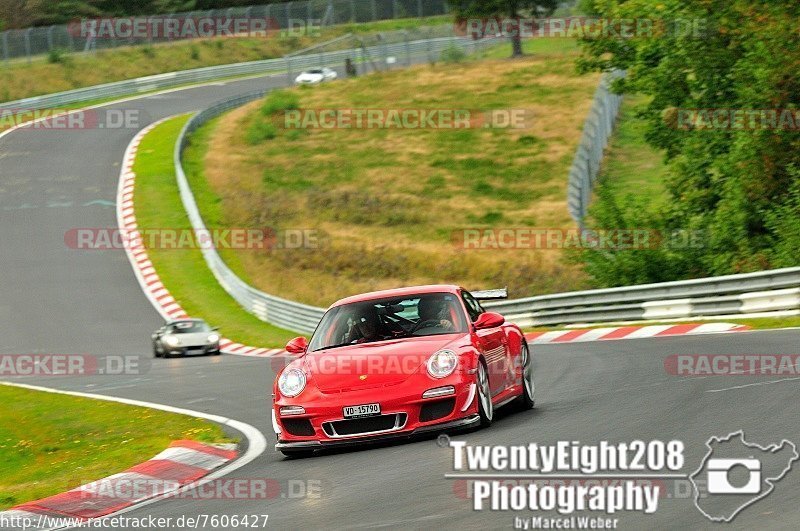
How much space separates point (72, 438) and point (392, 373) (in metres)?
6.85

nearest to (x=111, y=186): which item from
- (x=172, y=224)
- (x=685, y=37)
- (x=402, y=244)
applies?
(x=172, y=224)

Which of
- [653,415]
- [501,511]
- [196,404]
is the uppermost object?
[501,511]

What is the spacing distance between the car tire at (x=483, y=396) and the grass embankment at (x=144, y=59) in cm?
6234

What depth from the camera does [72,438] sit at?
16.1m

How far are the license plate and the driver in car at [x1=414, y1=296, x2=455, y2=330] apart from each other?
4.70 ft

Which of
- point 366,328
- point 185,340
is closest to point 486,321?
point 366,328

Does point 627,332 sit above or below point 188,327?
above

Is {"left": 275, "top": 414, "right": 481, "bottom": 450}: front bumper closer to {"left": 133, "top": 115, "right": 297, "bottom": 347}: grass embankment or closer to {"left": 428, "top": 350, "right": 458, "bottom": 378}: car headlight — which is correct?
{"left": 428, "top": 350, "right": 458, "bottom": 378}: car headlight

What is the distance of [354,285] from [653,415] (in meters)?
24.8

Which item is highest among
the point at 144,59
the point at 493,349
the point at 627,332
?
the point at 493,349

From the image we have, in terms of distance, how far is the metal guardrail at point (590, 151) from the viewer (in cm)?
3794

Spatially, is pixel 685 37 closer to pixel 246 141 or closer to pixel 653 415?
pixel 653 415

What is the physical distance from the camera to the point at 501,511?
741cm

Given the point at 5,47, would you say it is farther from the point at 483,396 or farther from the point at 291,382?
the point at 483,396
